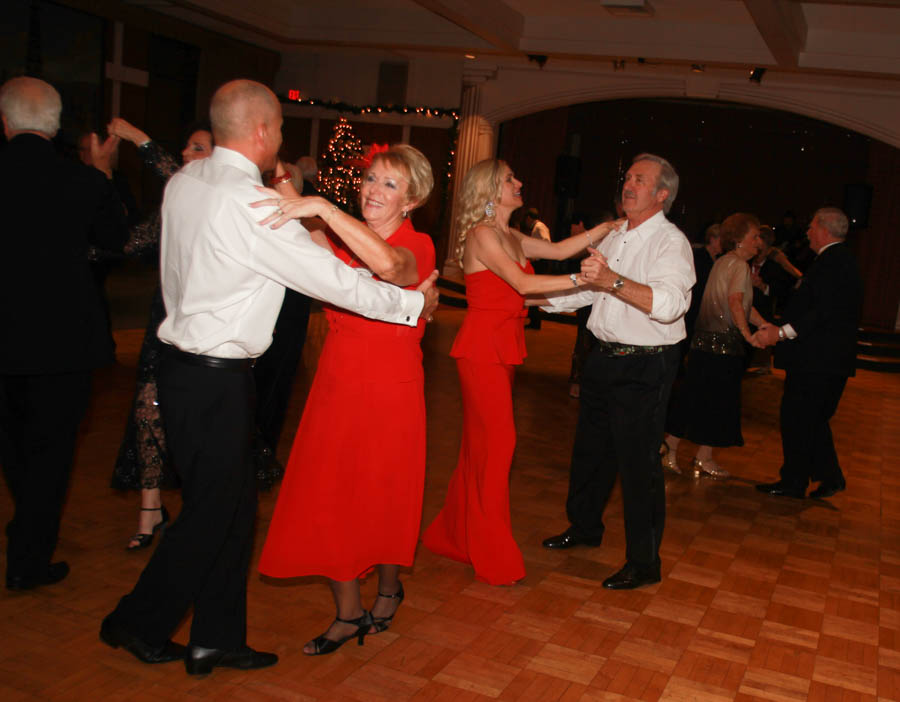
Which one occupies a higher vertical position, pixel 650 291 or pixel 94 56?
pixel 94 56

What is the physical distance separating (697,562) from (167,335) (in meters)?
2.56

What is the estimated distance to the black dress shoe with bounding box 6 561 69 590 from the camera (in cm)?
281

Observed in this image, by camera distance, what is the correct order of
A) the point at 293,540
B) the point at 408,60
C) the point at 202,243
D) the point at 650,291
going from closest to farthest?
the point at 202,243 → the point at 293,540 → the point at 650,291 → the point at 408,60

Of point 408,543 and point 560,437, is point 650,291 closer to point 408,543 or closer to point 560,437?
point 408,543

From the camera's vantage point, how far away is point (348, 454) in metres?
2.57

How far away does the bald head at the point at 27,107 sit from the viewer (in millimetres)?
2582

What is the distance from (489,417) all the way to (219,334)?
4.30ft

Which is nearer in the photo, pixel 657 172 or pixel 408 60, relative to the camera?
pixel 657 172

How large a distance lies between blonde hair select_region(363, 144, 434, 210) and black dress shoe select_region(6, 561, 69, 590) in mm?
1669

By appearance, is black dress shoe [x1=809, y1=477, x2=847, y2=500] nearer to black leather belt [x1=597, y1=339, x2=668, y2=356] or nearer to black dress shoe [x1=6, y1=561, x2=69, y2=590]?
black leather belt [x1=597, y1=339, x2=668, y2=356]

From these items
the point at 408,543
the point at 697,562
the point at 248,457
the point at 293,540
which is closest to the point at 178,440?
the point at 248,457

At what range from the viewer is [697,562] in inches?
148

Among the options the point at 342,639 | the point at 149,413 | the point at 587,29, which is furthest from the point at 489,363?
the point at 587,29

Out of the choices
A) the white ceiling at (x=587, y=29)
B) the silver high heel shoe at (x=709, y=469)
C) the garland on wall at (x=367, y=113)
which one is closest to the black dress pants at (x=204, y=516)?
the silver high heel shoe at (x=709, y=469)
